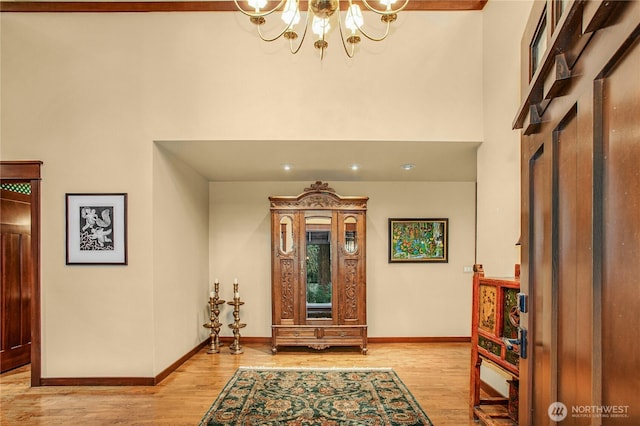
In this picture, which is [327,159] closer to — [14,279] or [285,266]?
[285,266]

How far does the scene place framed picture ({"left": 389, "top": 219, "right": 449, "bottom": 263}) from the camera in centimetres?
560

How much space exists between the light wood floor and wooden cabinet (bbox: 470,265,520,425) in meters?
0.27

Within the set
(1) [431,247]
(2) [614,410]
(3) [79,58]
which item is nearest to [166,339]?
(3) [79,58]

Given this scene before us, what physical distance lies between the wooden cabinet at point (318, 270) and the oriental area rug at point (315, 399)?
76cm

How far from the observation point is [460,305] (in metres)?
5.57

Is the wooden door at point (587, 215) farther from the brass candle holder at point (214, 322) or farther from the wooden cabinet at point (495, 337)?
the brass candle holder at point (214, 322)

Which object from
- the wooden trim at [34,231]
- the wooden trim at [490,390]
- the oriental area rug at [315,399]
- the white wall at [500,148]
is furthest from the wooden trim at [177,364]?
the wooden trim at [490,390]

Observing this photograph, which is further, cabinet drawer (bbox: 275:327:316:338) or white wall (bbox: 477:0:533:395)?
cabinet drawer (bbox: 275:327:316:338)

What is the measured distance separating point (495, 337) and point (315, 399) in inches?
65.2

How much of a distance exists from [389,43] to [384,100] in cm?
57

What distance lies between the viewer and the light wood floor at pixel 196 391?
10.1 ft

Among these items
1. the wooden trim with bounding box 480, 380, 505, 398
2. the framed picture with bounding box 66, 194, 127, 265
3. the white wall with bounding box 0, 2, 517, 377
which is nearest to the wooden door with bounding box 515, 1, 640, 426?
the wooden trim with bounding box 480, 380, 505, 398

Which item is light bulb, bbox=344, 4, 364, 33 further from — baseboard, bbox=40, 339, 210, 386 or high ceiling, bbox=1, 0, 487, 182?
baseboard, bbox=40, 339, 210, 386

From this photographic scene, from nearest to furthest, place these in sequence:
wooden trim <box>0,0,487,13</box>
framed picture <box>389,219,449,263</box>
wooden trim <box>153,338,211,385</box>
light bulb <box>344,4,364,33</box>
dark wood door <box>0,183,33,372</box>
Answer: light bulb <box>344,4,364,33</box> → wooden trim <box>0,0,487,13</box> → wooden trim <box>153,338,211,385</box> → dark wood door <box>0,183,33,372</box> → framed picture <box>389,219,449,263</box>
